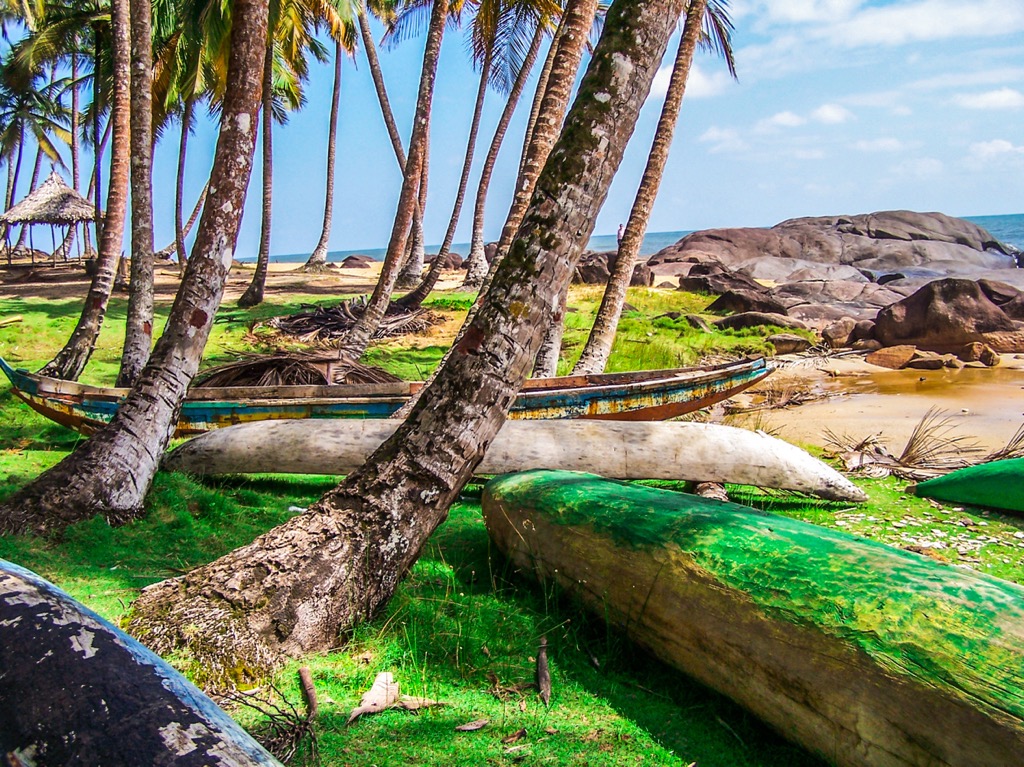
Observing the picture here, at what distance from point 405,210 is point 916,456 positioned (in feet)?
28.9

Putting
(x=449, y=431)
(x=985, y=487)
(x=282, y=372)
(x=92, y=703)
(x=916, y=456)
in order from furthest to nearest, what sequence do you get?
1. (x=282, y=372)
2. (x=916, y=456)
3. (x=985, y=487)
4. (x=449, y=431)
5. (x=92, y=703)

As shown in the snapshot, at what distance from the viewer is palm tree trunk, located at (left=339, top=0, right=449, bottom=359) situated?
515 inches

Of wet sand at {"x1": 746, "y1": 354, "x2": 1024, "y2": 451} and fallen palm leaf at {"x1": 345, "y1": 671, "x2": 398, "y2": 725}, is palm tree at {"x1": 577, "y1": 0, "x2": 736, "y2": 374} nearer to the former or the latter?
wet sand at {"x1": 746, "y1": 354, "x2": 1024, "y2": 451}

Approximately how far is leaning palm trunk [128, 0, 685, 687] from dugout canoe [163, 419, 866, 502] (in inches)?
119

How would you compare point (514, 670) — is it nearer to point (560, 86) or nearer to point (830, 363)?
point (560, 86)

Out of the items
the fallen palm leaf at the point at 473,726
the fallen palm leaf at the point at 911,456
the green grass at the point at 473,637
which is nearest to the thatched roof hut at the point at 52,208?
the green grass at the point at 473,637

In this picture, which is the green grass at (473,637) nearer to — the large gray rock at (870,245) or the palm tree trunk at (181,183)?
the palm tree trunk at (181,183)

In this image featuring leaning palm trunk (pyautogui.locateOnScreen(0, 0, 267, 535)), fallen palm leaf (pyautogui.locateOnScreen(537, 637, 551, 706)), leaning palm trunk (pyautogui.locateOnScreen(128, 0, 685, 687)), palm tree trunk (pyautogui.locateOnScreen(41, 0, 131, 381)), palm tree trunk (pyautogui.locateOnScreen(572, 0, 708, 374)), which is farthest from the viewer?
palm tree trunk (pyautogui.locateOnScreen(572, 0, 708, 374))

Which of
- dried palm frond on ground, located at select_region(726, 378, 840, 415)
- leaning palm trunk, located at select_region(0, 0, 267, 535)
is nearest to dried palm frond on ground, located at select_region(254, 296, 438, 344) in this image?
dried palm frond on ground, located at select_region(726, 378, 840, 415)

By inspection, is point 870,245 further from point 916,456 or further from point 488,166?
point 916,456

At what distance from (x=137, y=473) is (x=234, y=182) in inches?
90.7

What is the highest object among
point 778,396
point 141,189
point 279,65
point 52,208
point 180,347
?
point 279,65

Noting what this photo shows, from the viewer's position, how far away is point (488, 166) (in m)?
23.0

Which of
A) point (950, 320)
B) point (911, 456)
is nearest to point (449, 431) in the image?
point (911, 456)
